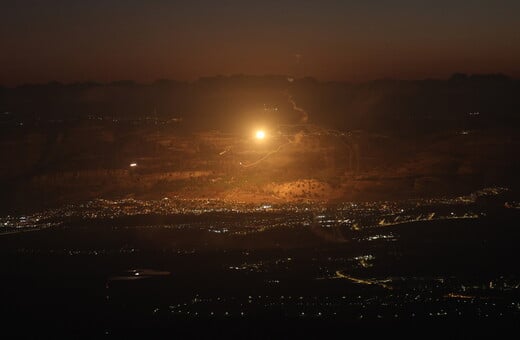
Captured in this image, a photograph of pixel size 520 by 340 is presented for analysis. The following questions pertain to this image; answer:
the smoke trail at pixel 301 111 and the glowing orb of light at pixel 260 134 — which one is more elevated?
the smoke trail at pixel 301 111

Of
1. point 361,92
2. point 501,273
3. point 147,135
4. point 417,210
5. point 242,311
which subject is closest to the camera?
point 242,311

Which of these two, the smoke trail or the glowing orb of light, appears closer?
the glowing orb of light

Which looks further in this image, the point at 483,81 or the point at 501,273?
the point at 483,81

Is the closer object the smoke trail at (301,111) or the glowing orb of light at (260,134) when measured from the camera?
the glowing orb of light at (260,134)

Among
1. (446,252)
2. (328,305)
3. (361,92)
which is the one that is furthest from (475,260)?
(361,92)

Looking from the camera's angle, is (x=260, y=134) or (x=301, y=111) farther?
(x=301, y=111)

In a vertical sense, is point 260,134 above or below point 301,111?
below

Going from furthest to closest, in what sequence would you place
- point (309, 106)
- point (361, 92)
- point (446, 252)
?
1. point (361, 92)
2. point (309, 106)
3. point (446, 252)

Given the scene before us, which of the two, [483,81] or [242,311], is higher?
[483,81]

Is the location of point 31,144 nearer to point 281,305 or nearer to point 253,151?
point 253,151

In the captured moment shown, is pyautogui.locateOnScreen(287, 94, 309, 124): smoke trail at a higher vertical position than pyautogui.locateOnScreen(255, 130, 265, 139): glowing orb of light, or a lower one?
higher
